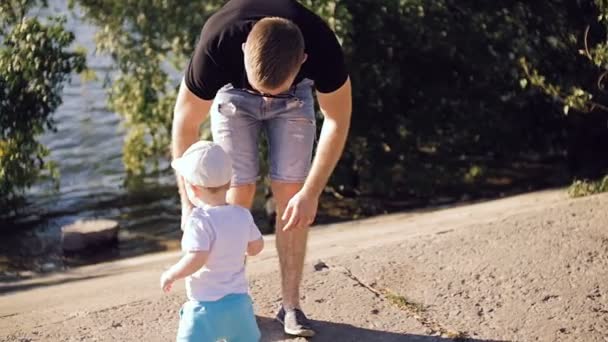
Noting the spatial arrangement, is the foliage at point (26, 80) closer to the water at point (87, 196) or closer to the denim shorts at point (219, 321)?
the water at point (87, 196)

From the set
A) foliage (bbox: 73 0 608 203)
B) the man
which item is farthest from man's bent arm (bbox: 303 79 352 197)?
foliage (bbox: 73 0 608 203)

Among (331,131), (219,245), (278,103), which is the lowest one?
(219,245)

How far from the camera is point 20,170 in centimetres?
896

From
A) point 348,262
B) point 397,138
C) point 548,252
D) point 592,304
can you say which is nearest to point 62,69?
point 397,138

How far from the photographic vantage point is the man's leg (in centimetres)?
446

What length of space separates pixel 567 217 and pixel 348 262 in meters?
1.47

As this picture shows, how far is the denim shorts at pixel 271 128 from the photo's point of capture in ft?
14.2

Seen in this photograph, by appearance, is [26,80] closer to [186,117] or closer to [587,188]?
[587,188]

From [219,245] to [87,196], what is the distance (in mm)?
7139

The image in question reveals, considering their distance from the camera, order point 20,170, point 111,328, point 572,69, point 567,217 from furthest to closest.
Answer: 1. point 20,170
2. point 572,69
3. point 567,217
4. point 111,328

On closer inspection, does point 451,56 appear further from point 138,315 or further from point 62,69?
point 138,315

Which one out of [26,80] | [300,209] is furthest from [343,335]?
[26,80]

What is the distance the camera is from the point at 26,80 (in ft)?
28.2

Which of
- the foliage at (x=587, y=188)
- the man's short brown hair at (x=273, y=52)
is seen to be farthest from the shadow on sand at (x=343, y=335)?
the foliage at (x=587, y=188)
